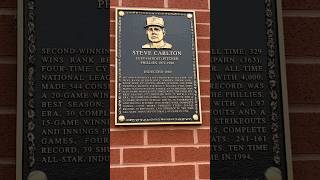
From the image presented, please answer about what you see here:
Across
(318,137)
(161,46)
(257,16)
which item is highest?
(257,16)

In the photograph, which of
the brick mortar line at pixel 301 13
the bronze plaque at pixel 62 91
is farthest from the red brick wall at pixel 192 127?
the bronze plaque at pixel 62 91

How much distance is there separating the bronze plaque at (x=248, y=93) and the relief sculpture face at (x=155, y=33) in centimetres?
30

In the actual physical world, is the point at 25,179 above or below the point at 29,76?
below

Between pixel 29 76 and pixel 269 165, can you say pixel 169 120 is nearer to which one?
pixel 269 165

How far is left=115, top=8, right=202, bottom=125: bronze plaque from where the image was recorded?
2539mm

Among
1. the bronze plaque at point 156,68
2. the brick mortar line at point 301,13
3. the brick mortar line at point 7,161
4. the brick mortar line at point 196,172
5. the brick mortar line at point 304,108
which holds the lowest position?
Result: the brick mortar line at point 196,172

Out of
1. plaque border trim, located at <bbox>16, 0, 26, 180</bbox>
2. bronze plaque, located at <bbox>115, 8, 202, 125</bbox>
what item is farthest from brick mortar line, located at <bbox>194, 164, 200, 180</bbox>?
plaque border trim, located at <bbox>16, 0, 26, 180</bbox>

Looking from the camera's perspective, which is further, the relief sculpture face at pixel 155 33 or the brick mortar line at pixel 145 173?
the relief sculpture face at pixel 155 33

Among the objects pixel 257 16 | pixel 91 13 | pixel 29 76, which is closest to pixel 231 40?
pixel 257 16

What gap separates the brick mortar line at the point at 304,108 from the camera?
8.87 feet

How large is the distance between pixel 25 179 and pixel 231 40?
1.39 metres

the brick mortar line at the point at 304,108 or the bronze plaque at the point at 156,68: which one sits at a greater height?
the bronze plaque at the point at 156,68

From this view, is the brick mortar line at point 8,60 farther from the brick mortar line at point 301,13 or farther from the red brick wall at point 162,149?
the brick mortar line at point 301,13

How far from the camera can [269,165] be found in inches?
102
